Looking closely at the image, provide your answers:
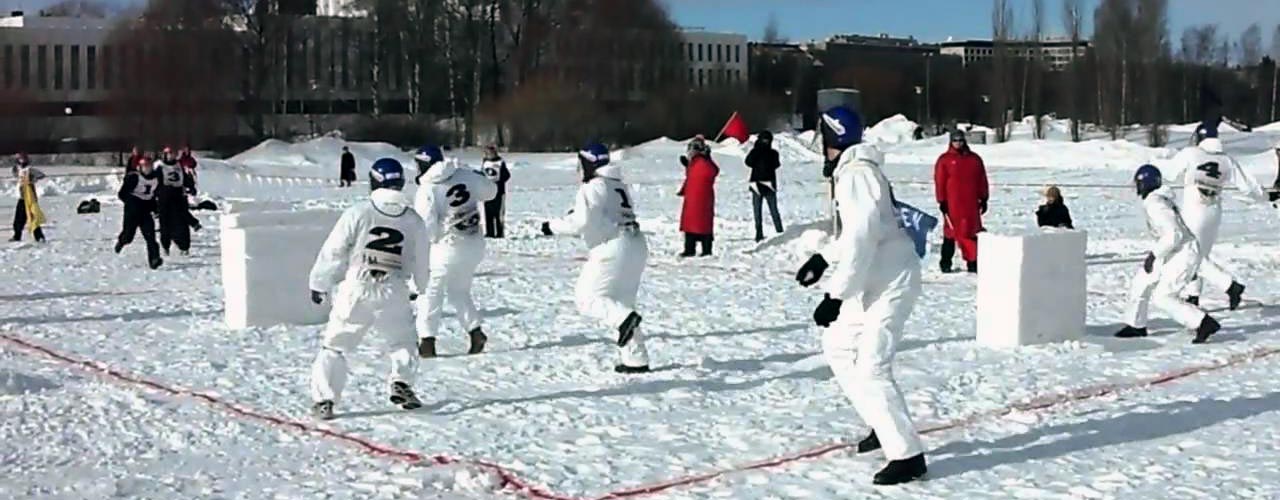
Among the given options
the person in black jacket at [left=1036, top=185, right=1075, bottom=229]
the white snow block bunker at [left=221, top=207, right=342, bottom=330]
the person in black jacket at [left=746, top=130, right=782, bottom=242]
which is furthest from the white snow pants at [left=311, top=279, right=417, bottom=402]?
the person in black jacket at [left=746, top=130, right=782, bottom=242]

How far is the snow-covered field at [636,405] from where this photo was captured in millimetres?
7910

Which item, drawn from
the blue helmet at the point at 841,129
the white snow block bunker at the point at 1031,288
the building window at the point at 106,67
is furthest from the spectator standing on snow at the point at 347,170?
the blue helmet at the point at 841,129

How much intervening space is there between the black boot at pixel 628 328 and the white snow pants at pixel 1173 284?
4.11m

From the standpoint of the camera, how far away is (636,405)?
9836 millimetres

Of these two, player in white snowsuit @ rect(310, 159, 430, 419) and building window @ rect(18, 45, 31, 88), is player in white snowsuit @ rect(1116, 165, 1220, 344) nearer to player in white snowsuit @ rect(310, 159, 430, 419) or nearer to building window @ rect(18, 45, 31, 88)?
player in white snowsuit @ rect(310, 159, 430, 419)

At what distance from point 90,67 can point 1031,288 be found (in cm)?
7843

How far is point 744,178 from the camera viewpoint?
44500 millimetres

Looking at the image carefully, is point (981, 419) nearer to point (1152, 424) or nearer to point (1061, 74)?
point (1152, 424)

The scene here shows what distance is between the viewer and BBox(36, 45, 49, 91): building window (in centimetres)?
8119

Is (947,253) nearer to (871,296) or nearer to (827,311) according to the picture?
(871,296)

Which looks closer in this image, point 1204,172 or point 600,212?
point 600,212

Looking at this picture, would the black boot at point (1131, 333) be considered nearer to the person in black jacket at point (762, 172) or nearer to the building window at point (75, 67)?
the person in black jacket at point (762, 172)

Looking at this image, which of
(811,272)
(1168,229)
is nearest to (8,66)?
(1168,229)

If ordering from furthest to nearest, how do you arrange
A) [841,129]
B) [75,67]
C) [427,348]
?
[75,67] → [427,348] → [841,129]
